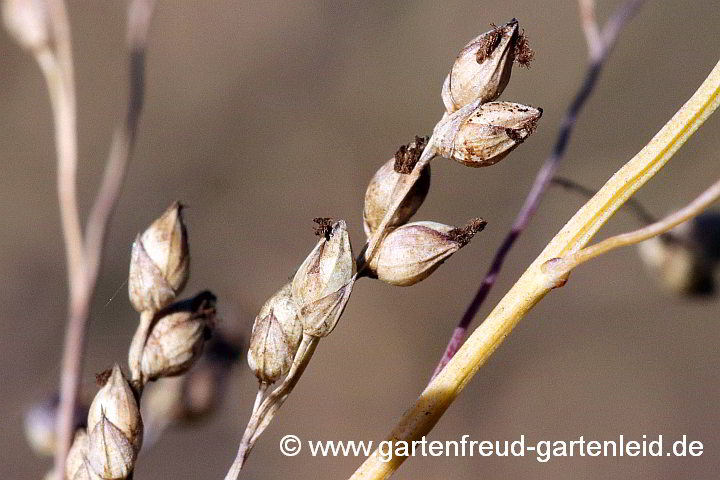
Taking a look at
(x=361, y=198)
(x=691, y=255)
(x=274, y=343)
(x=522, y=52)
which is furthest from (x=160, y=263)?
(x=361, y=198)

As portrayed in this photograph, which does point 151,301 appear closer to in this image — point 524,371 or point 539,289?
point 539,289

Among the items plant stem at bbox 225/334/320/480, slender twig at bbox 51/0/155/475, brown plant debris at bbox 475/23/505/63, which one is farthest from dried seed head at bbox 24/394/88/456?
brown plant debris at bbox 475/23/505/63

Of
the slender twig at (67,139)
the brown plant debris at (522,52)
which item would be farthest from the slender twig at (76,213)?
the brown plant debris at (522,52)

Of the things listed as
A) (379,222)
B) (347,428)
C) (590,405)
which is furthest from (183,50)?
(379,222)

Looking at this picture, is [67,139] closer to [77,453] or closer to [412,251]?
[77,453]

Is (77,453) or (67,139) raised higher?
(67,139)
